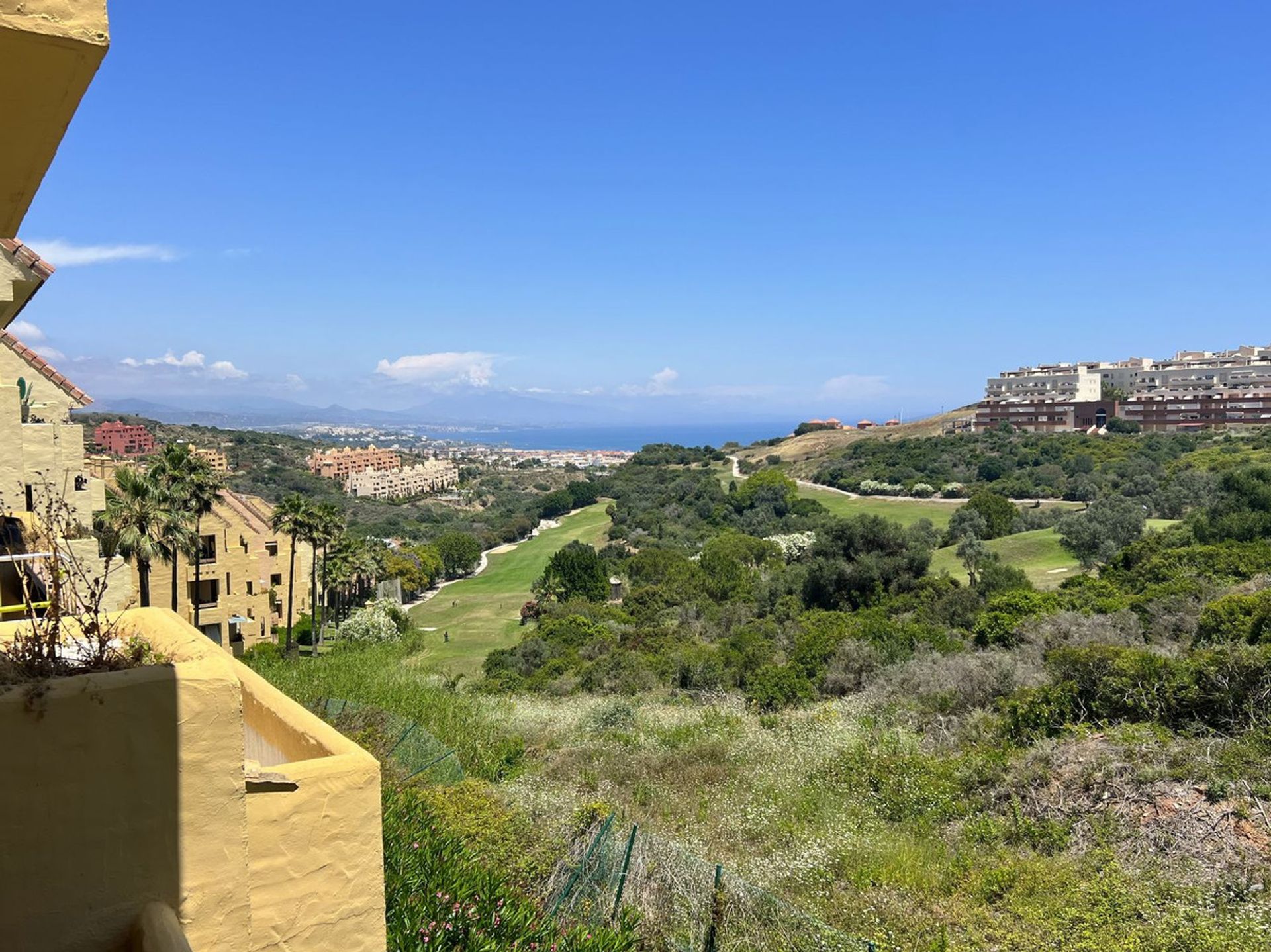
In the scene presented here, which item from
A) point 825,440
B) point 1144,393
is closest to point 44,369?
point 825,440

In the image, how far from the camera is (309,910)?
14.5ft

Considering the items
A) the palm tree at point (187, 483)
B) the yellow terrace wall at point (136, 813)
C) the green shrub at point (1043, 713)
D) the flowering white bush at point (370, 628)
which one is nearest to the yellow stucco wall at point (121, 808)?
the yellow terrace wall at point (136, 813)

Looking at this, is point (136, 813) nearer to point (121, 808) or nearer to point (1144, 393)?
point (121, 808)

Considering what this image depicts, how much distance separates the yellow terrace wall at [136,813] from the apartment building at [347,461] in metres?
142

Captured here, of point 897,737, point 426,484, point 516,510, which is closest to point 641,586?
point 897,737

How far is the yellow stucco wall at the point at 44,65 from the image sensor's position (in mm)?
2158

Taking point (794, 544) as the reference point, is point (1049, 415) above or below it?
above

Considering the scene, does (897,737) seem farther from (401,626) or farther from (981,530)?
(981,530)

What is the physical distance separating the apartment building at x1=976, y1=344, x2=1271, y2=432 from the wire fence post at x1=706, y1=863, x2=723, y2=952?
335ft

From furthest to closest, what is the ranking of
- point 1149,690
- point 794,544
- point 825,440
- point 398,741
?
point 825,440 → point 794,544 → point 398,741 → point 1149,690

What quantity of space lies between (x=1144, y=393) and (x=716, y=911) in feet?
395

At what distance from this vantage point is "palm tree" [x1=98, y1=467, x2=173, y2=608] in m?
20.7

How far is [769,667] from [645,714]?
17.2 feet

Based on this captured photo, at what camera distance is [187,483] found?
78.5 feet
